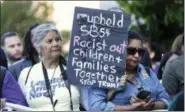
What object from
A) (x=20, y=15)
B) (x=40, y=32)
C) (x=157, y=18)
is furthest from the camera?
(x=20, y=15)

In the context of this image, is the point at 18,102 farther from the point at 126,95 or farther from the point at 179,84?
the point at 179,84

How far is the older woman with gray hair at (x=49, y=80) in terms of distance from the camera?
5664 mm

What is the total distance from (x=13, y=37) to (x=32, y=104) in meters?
3.41

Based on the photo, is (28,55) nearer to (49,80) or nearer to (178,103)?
(49,80)

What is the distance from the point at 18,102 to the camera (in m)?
5.71

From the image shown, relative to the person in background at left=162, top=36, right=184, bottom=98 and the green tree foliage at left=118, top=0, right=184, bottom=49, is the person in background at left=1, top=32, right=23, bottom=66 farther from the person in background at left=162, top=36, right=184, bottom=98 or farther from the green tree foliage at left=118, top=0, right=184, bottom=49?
the green tree foliage at left=118, top=0, right=184, bottom=49

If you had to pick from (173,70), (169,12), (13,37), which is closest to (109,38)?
(173,70)

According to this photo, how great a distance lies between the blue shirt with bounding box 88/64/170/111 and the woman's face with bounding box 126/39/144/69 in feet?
0.39

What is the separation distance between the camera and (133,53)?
5719mm

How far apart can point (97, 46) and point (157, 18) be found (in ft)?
80.5

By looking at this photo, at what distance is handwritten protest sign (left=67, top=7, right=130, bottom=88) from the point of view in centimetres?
576

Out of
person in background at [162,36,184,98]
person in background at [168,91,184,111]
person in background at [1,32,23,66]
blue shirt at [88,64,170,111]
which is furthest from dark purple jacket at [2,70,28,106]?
person in background at [1,32,23,66]

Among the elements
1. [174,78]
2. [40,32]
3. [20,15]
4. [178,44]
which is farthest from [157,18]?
[40,32]

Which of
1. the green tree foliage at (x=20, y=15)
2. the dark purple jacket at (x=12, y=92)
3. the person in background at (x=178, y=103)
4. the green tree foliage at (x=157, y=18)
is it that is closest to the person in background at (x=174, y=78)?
the dark purple jacket at (x=12, y=92)
